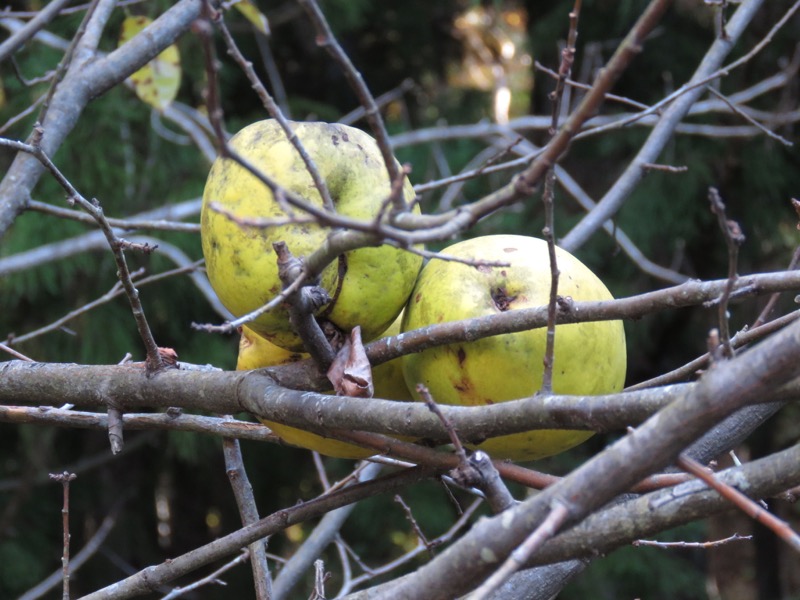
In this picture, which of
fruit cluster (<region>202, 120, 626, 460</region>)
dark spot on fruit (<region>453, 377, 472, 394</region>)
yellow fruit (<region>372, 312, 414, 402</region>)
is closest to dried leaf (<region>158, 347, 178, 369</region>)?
fruit cluster (<region>202, 120, 626, 460</region>)

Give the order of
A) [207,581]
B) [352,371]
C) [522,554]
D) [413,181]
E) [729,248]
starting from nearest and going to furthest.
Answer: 1. [522,554]
2. [729,248]
3. [352,371]
4. [207,581]
5. [413,181]

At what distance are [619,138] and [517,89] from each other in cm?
350

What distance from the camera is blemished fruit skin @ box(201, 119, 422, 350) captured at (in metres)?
0.97

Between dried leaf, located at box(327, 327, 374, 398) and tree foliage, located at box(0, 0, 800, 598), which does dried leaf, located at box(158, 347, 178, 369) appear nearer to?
dried leaf, located at box(327, 327, 374, 398)

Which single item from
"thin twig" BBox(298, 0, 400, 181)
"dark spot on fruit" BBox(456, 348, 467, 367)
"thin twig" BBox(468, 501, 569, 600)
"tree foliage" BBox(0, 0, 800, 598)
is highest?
"thin twig" BBox(298, 0, 400, 181)

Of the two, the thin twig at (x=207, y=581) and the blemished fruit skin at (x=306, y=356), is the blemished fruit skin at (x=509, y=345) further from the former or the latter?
the thin twig at (x=207, y=581)

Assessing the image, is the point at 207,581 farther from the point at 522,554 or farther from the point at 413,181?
the point at 413,181

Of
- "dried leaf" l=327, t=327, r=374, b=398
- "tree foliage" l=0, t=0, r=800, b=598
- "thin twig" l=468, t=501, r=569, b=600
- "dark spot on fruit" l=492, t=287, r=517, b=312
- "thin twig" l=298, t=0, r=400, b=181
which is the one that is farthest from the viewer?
"tree foliage" l=0, t=0, r=800, b=598

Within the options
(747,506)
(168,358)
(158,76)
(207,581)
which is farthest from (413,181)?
(747,506)

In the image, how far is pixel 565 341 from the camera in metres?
0.96

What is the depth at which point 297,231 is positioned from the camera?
3.17 ft

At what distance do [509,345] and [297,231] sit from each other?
25 cm

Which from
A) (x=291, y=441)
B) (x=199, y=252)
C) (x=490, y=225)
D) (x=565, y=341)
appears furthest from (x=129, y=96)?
(x=565, y=341)

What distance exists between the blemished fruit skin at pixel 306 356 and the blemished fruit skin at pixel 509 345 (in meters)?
0.05
